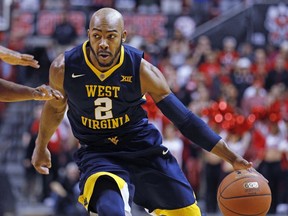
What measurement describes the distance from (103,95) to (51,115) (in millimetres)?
527

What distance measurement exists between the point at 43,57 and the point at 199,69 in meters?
3.29

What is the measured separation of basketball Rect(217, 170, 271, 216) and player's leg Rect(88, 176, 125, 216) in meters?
0.99

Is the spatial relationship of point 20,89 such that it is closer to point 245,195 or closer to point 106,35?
point 106,35

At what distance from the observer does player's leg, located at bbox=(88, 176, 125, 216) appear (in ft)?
20.7

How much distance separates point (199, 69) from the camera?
49.2ft

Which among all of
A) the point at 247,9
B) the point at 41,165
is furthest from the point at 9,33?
the point at 41,165

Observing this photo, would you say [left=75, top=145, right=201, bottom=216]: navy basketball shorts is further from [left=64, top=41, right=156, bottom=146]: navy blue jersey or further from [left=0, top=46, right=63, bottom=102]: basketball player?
[left=0, top=46, right=63, bottom=102]: basketball player

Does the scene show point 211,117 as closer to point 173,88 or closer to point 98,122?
point 173,88

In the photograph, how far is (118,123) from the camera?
22.3ft

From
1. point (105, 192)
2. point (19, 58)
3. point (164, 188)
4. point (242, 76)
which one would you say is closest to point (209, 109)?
point (242, 76)

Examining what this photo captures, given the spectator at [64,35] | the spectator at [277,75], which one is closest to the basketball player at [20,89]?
the spectator at [277,75]

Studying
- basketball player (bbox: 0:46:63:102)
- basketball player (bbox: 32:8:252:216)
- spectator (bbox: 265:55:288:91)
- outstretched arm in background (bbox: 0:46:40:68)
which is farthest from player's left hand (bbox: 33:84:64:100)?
spectator (bbox: 265:55:288:91)

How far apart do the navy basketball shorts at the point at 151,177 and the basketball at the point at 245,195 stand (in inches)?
11.0

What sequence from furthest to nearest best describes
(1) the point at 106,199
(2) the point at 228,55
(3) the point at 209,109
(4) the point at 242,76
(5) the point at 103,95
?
1. (2) the point at 228,55
2. (4) the point at 242,76
3. (3) the point at 209,109
4. (5) the point at 103,95
5. (1) the point at 106,199
